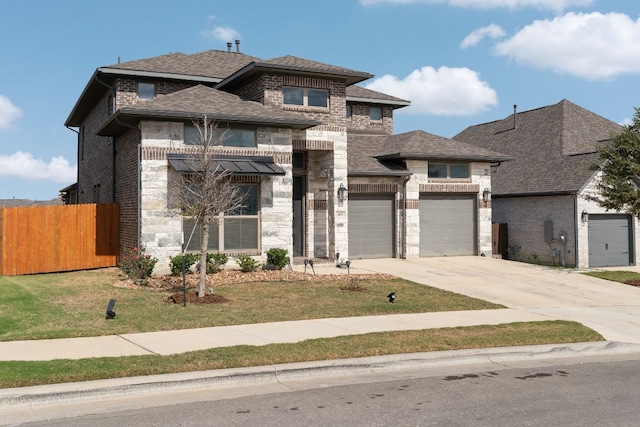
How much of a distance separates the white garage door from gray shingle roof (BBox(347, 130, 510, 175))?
5.68ft

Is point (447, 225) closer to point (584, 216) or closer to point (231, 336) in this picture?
point (584, 216)

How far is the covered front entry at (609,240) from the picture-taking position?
83.1 feet

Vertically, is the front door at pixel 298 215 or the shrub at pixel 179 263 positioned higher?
the front door at pixel 298 215

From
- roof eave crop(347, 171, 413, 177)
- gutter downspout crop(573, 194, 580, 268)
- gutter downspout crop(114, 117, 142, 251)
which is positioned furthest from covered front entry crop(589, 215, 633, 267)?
gutter downspout crop(114, 117, 142, 251)

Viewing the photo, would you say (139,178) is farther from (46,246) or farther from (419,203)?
(419,203)

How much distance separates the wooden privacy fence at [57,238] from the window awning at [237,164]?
4.07m

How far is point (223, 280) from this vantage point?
658 inches

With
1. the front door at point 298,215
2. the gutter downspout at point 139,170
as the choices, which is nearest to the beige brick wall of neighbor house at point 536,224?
the front door at point 298,215

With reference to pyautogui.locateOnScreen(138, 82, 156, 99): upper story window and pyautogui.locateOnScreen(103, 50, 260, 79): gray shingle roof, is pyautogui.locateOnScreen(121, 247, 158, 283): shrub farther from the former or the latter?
pyautogui.locateOnScreen(103, 50, 260, 79): gray shingle roof

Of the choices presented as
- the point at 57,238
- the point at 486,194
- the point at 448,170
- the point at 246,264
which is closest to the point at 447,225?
the point at 486,194

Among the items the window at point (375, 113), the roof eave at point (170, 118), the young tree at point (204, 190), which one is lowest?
the young tree at point (204, 190)

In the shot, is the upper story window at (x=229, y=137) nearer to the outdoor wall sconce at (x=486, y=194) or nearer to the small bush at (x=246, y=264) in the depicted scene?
the small bush at (x=246, y=264)

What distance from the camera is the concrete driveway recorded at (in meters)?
13.6

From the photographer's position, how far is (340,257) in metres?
21.7
